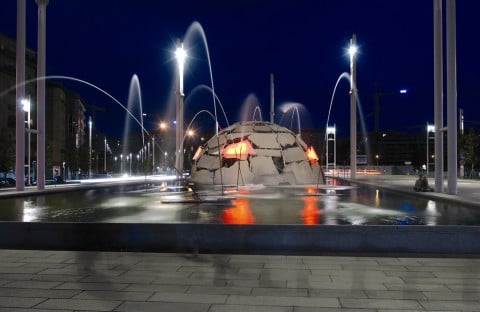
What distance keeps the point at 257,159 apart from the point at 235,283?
84.6 ft

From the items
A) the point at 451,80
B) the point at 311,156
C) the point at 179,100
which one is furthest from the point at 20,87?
the point at 311,156

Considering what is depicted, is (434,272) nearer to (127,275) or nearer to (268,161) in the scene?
(127,275)

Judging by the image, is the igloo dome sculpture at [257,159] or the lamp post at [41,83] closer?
the lamp post at [41,83]

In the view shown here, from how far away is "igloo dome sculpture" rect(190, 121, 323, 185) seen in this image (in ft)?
105

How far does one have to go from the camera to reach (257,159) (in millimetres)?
32500

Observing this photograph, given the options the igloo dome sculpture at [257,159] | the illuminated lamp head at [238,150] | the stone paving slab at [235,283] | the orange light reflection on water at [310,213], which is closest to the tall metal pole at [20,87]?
the igloo dome sculpture at [257,159]

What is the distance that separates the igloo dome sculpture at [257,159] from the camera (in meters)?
31.9

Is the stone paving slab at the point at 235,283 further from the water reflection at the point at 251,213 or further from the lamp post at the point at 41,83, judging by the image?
the lamp post at the point at 41,83

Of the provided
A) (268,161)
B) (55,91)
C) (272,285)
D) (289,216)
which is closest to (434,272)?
(272,285)

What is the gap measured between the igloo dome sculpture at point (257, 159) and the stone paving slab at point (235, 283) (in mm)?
22629

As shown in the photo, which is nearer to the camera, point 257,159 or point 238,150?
point 257,159

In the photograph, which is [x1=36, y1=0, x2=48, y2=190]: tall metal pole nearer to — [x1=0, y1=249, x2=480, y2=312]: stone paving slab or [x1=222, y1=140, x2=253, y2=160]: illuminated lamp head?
[x1=222, y1=140, x2=253, y2=160]: illuminated lamp head

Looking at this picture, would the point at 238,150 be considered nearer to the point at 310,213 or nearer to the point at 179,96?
the point at 179,96

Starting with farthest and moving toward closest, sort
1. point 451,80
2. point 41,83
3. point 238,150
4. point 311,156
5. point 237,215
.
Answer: point 311,156 → point 238,150 → point 41,83 → point 451,80 → point 237,215
